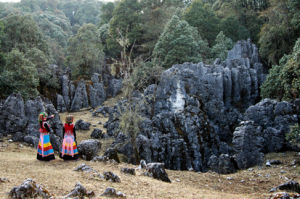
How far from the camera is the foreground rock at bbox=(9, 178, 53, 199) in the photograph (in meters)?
5.50

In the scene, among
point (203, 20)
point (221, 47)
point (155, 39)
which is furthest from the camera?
point (155, 39)

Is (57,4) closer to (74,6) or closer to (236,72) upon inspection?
(74,6)

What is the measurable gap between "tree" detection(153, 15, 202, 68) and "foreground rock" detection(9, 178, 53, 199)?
26702 mm

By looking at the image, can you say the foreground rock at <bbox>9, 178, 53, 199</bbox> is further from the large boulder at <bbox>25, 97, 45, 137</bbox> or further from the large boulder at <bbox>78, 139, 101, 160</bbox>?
the large boulder at <bbox>25, 97, 45, 137</bbox>

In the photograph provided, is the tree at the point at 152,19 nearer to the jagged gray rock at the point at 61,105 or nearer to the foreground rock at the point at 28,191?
the jagged gray rock at the point at 61,105

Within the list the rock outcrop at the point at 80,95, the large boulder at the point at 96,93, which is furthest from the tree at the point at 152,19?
the rock outcrop at the point at 80,95

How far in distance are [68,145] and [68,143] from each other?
0.24 ft

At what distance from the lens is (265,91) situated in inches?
909

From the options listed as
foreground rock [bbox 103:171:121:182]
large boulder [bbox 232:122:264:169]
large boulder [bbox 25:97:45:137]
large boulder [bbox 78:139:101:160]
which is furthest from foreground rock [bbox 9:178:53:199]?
large boulder [bbox 25:97:45:137]

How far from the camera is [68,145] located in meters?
10.2

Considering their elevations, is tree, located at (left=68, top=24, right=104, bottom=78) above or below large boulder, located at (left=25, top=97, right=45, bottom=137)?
above

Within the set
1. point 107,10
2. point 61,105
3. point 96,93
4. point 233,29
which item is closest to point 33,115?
point 61,105

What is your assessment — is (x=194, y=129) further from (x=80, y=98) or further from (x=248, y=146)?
(x=80, y=98)

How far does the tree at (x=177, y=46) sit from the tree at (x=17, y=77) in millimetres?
14600
